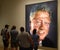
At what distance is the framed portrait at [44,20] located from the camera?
10.9 meters

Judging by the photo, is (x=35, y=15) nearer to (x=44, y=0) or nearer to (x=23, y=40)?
(x=44, y=0)

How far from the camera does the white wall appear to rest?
12805 mm

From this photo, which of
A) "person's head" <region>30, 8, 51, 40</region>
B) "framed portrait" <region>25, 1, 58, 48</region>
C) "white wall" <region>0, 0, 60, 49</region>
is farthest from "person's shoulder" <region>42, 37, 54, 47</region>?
"white wall" <region>0, 0, 60, 49</region>

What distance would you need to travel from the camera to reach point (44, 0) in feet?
37.7

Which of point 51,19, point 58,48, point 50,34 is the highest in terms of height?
point 51,19

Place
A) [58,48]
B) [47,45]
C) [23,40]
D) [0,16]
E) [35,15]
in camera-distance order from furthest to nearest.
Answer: [0,16] < [35,15] < [47,45] < [58,48] < [23,40]

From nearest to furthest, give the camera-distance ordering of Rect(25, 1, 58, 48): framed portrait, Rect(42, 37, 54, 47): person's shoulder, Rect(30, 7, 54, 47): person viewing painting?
Rect(25, 1, 58, 48): framed portrait → Rect(42, 37, 54, 47): person's shoulder → Rect(30, 7, 54, 47): person viewing painting

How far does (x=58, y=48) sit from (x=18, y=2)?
15.1 ft

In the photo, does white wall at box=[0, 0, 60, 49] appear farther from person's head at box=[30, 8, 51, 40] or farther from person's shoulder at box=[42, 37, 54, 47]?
person's shoulder at box=[42, 37, 54, 47]

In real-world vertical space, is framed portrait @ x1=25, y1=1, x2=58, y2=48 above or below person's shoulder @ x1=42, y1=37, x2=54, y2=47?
above

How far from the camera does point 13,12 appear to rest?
1348 centimetres

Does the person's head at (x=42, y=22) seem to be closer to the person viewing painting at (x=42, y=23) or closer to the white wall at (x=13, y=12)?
the person viewing painting at (x=42, y=23)

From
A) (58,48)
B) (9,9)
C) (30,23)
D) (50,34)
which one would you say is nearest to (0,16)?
(9,9)

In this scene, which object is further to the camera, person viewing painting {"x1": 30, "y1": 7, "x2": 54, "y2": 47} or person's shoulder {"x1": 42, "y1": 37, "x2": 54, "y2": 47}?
person viewing painting {"x1": 30, "y1": 7, "x2": 54, "y2": 47}
